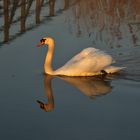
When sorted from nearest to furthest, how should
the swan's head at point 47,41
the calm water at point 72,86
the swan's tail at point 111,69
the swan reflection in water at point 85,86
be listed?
the calm water at point 72,86 < the swan reflection in water at point 85,86 < the swan's tail at point 111,69 < the swan's head at point 47,41

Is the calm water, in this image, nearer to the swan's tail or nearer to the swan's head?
the swan's tail

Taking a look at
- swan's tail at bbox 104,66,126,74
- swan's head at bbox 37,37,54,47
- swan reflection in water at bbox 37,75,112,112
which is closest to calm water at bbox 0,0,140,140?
swan reflection in water at bbox 37,75,112,112

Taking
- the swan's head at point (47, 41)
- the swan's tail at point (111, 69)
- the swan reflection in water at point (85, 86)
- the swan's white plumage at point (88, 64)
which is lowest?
the swan reflection in water at point (85, 86)

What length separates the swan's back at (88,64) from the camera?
1100cm

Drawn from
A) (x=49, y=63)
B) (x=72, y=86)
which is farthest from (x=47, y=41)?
(x=72, y=86)

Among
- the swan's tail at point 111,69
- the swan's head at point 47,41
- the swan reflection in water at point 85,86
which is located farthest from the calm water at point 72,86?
the swan's head at point 47,41

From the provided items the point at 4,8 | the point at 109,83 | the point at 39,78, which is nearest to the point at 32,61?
the point at 39,78

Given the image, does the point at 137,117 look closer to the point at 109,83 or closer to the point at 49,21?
the point at 109,83

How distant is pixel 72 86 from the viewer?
10344 mm

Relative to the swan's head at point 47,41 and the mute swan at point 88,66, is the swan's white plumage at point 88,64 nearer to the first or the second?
the mute swan at point 88,66

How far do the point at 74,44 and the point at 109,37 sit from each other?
1.10 meters

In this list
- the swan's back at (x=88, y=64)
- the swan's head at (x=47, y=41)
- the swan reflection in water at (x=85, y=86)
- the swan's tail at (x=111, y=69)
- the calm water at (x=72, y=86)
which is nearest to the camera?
the calm water at (x=72, y=86)

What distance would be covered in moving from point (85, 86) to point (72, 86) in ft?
0.75

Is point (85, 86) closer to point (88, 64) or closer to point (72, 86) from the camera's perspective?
point (72, 86)
